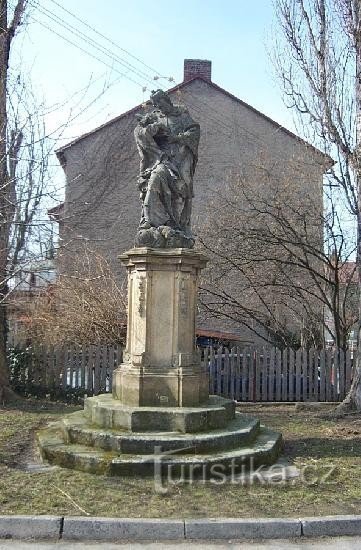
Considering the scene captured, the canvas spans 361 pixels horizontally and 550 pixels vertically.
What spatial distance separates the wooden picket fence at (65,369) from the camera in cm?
1405

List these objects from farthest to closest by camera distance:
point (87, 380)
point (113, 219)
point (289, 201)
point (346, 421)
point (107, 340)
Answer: point (113, 219) < point (289, 201) < point (107, 340) < point (87, 380) < point (346, 421)

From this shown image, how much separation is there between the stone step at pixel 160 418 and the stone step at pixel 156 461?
0.49 meters

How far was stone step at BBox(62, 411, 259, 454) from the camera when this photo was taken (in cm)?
668

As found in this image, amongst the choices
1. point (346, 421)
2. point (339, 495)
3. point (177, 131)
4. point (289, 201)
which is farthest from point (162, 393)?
point (289, 201)

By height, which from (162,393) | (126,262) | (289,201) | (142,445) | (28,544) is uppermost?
(289,201)

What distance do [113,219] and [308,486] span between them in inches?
755

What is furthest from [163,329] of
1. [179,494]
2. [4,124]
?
[4,124]

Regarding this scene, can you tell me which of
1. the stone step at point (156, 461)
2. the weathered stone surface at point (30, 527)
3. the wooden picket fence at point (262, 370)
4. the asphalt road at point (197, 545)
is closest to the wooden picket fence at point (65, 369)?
the wooden picket fence at point (262, 370)

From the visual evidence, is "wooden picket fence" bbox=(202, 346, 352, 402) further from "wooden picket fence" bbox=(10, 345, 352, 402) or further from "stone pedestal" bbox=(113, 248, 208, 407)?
"stone pedestal" bbox=(113, 248, 208, 407)

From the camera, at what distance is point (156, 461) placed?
6.38 m

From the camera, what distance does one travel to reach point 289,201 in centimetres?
1700

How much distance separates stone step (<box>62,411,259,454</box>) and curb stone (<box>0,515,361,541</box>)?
64.9 inches

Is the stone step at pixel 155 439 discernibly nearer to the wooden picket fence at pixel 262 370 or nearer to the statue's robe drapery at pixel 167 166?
the statue's robe drapery at pixel 167 166

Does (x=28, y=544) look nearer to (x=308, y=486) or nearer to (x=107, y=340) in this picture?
(x=308, y=486)
